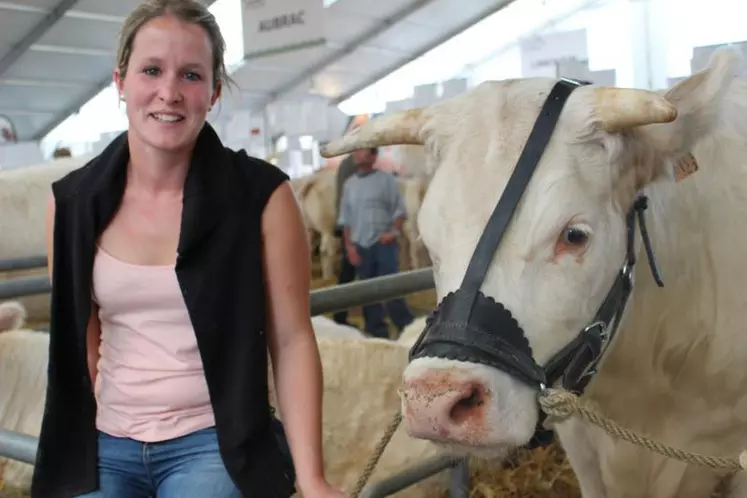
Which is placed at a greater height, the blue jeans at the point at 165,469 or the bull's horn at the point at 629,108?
the bull's horn at the point at 629,108

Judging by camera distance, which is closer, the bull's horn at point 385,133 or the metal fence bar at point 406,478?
the bull's horn at point 385,133

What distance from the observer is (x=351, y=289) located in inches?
89.0

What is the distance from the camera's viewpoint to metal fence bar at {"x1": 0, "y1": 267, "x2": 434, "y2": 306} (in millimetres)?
2174

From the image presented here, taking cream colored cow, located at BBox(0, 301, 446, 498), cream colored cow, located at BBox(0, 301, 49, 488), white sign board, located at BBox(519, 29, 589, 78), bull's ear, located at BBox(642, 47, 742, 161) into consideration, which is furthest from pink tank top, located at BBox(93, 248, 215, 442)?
white sign board, located at BBox(519, 29, 589, 78)

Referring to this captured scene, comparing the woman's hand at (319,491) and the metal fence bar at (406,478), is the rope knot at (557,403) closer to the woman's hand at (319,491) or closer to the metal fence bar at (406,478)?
the woman's hand at (319,491)

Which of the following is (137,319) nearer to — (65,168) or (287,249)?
(287,249)

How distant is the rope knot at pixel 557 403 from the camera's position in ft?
4.79

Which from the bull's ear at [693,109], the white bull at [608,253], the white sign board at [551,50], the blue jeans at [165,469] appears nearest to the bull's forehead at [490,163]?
the white bull at [608,253]

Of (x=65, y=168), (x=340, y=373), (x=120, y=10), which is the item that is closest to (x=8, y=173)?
(x=65, y=168)

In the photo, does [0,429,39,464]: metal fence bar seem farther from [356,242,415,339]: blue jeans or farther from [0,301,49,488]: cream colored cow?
[356,242,415,339]: blue jeans

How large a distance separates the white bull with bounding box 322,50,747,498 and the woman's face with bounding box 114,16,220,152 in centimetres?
41

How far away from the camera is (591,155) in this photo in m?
1.60

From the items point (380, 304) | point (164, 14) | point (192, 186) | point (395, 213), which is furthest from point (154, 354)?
point (380, 304)

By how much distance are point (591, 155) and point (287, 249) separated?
591 mm
